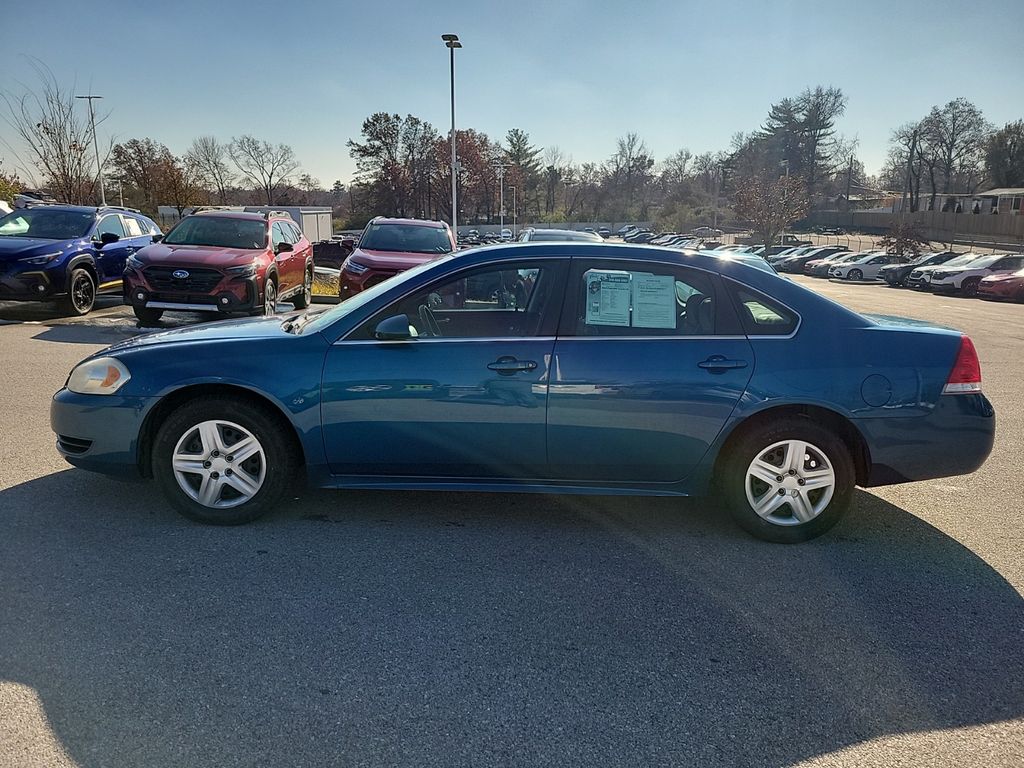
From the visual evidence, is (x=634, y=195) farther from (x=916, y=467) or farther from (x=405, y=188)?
(x=916, y=467)

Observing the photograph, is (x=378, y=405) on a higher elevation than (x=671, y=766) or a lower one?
higher

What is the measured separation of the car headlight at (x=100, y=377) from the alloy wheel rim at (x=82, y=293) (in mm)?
8678

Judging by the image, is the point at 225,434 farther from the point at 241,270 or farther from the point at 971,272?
the point at 971,272

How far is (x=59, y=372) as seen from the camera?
7527 millimetres

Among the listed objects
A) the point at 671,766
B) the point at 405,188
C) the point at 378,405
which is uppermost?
the point at 405,188

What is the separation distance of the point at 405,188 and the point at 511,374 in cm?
7351

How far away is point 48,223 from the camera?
11875 millimetres

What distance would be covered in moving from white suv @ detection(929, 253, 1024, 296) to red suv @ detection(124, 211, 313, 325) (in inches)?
1032

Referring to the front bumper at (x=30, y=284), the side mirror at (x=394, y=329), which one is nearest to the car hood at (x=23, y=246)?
the front bumper at (x=30, y=284)

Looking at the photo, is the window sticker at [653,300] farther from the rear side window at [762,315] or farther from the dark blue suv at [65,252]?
the dark blue suv at [65,252]

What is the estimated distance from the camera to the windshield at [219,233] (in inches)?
451

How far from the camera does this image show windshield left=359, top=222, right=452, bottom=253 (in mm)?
12648

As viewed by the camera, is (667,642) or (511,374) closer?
Answer: (667,642)

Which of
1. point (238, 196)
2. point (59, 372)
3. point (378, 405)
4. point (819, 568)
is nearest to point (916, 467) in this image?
point (819, 568)
